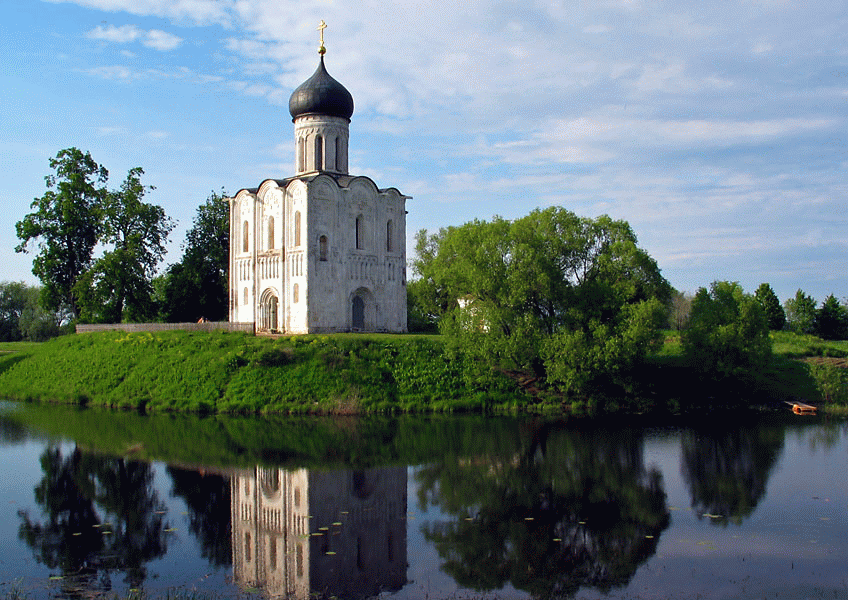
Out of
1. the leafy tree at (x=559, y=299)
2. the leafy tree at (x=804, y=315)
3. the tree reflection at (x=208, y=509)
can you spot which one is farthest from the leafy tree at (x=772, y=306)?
the tree reflection at (x=208, y=509)

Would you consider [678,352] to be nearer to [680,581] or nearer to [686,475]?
[686,475]

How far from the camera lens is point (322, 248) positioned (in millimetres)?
32156

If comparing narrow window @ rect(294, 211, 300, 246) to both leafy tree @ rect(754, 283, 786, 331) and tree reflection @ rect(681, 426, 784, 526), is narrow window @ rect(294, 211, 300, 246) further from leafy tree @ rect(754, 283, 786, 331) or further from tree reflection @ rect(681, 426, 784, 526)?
leafy tree @ rect(754, 283, 786, 331)

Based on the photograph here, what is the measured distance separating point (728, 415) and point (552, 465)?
35.7 ft

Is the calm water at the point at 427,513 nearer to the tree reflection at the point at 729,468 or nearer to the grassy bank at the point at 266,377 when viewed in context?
the tree reflection at the point at 729,468

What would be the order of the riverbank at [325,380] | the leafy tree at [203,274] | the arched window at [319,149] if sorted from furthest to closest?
1. the leafy tree at [203,274]
2. the arched window at [319,149]
3. the riverbank at [325,380]

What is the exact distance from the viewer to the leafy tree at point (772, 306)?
46.8 meters

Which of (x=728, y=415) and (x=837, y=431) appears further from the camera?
(x=728, y=415)

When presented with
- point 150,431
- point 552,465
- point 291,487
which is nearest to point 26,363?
point 150,431

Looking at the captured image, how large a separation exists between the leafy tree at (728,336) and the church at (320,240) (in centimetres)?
1302

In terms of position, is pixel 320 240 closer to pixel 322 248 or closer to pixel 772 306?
pixel 322 248

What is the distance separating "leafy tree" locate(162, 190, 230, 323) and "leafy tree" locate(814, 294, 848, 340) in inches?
1375

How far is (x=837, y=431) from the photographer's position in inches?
816

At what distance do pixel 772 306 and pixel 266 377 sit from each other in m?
33.7
